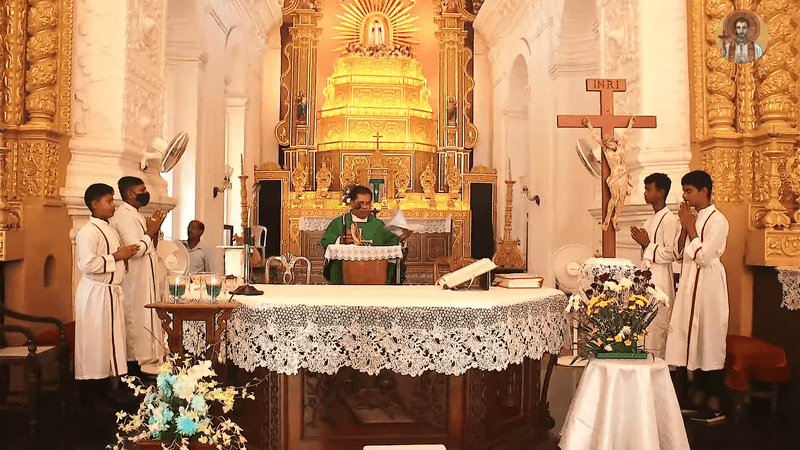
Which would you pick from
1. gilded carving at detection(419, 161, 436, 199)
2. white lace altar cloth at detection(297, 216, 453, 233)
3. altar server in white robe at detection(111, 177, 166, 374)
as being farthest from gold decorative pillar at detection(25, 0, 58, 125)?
gilded carving at detection(419, 161, 436, 199)

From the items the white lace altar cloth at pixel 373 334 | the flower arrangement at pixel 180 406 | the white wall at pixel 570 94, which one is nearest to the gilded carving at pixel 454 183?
the white wall at pixel 570 94

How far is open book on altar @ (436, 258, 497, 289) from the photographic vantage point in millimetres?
5117

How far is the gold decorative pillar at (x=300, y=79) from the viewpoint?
18.7m

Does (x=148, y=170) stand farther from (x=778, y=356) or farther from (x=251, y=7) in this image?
(x=251, y=7)

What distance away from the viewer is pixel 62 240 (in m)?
7.52

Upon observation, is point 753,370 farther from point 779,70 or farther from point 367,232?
point 367,232

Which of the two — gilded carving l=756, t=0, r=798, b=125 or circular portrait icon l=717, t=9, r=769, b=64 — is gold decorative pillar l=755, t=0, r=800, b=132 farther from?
circular portrait icon l=717, t=9, r=769, b=64

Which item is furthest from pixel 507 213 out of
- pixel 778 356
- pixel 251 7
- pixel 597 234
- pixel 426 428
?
pixel 426 428

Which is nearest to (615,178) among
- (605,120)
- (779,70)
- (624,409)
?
(605,120)

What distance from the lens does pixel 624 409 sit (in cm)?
442

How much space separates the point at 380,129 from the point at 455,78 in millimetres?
2424

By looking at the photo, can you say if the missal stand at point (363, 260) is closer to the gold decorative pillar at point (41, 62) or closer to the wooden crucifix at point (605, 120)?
the wooden crucifix at point (605, 120)

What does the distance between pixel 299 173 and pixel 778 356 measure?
41.6 ft

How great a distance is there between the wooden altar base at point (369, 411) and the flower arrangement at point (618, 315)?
751 millimetres
